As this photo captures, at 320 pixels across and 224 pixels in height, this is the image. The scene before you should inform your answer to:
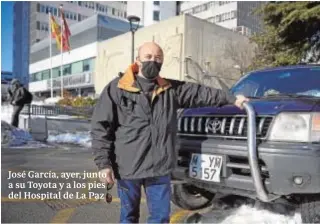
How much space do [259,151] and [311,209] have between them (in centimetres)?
65

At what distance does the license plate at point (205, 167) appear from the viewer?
10.5 ft

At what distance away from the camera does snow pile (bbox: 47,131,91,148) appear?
11.6 m

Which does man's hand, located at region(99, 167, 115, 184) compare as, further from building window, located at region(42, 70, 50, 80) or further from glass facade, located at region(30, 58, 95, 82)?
building window, located at region(42, 70, 50, 80)

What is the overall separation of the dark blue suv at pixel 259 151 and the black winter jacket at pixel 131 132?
556mm

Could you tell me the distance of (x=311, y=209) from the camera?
10.0 feet

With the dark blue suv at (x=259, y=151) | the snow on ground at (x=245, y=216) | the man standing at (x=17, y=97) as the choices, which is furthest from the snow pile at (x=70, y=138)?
the dark blue suv at (x=259, y=151)

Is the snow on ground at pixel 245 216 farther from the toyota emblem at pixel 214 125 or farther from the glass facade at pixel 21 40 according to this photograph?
the glass facade at pixel 21 40

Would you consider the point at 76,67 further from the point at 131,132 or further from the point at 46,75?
the point at 131,132

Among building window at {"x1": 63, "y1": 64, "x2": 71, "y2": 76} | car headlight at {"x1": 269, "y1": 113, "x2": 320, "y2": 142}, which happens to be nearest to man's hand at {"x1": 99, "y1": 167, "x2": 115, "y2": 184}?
car headlight at {"x1": 269, "y1": 113, "x2": 320, "y2": 142}

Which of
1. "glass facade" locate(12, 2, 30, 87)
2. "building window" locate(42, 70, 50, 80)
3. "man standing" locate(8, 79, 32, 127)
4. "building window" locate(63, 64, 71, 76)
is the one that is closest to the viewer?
"man standing" locate(8, 79, 32, 127)

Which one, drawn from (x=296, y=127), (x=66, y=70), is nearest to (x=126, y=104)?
(x=296, y=127)

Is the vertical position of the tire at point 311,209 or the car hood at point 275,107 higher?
the car hood at point 275,107

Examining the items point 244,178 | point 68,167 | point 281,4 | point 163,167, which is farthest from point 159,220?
point 281,4

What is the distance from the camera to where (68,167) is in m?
6.71
